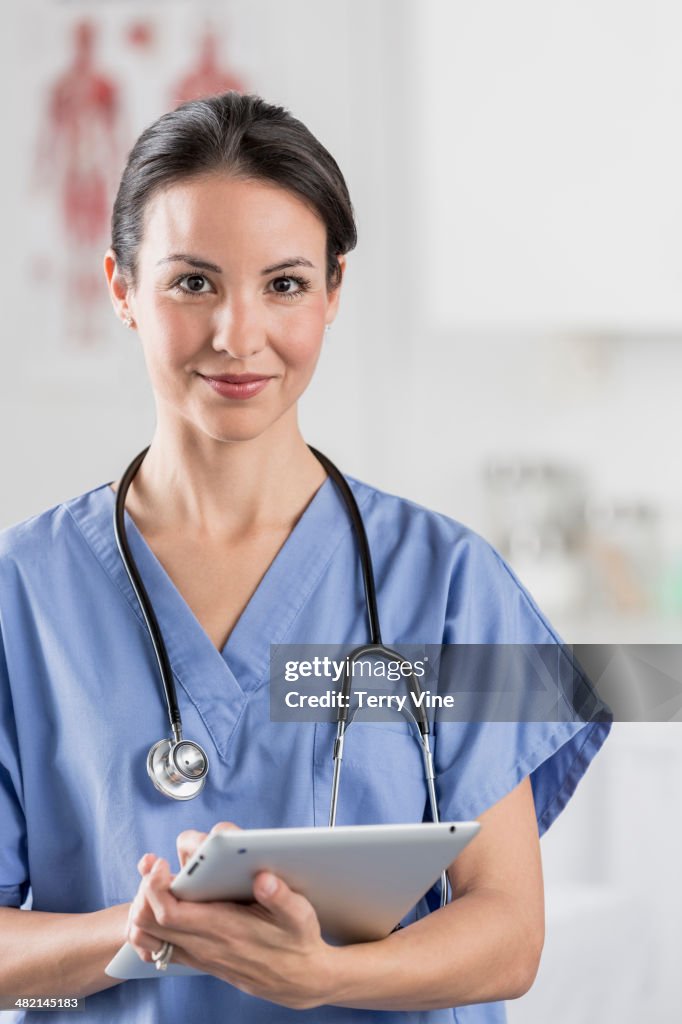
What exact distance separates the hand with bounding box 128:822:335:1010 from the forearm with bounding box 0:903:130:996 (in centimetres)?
8

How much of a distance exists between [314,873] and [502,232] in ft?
4.77

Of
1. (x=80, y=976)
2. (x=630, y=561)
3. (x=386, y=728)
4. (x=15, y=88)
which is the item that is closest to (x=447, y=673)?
(x=386, y=728)

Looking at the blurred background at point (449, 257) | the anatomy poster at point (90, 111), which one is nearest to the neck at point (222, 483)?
the blurred background at point (449, 257)

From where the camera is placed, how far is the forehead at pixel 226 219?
83 centimetres

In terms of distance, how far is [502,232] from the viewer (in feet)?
6.36

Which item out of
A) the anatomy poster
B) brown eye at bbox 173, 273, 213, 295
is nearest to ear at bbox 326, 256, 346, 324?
brown eye at bbox 173, 273, 213, 295

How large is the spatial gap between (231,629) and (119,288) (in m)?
0.27

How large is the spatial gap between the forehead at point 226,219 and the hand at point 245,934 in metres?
0.38

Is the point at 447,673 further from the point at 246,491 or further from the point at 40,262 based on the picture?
the point at 40,262

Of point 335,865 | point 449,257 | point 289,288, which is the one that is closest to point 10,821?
point 335,865

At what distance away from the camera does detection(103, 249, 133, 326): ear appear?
90cm

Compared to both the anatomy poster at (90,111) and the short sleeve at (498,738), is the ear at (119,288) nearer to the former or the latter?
the short sleeve at (498,738)

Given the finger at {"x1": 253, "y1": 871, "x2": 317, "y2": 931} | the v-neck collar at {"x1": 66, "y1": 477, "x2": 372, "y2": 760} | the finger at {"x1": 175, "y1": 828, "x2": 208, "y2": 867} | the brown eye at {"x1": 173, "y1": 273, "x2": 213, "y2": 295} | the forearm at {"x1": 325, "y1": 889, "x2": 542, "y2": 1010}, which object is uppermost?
the brown eye at {"x1": 173, "y1": 273, "x2": 213, "y2": 295}

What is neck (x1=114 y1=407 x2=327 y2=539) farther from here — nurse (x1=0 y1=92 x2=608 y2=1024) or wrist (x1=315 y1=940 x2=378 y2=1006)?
wrist (x1=315 y1=940 x2=378 y2=1006)
